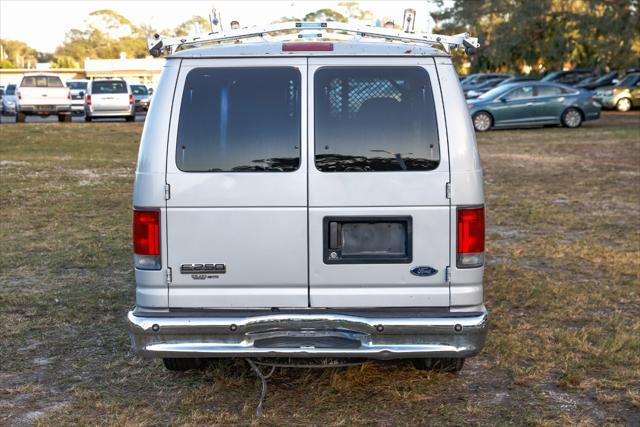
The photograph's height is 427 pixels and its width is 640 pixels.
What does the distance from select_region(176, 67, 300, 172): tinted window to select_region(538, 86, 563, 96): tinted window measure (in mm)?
23421

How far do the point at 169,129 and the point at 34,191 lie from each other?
9922 mm

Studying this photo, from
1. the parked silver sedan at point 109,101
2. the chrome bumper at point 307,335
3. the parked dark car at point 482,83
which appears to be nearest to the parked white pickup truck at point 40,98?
the parked silver sedan at point 109,101

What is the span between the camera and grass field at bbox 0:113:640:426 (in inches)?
206

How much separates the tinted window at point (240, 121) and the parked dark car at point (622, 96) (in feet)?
117

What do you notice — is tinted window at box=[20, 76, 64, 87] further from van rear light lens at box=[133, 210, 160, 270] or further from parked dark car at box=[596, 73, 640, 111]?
van rear light lens at box=[133, 210, 160, 270]

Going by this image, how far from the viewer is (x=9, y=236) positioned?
10508mm

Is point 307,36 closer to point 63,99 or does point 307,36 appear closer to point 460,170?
point 460,170

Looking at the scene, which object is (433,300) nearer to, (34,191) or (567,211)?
(567,211)

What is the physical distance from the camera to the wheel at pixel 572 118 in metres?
27.5

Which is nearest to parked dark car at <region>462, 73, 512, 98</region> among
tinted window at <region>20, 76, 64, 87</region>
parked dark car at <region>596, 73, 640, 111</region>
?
parked dark car at <region>596, 73, 640, 111</region>

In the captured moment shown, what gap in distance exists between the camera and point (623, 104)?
38656 mm

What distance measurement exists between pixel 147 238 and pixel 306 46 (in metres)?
1.36

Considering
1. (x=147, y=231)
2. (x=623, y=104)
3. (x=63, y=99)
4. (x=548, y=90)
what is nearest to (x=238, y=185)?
(x=147, y=231)

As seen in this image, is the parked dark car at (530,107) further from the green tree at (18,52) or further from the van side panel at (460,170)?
the green tree at (18,52)
